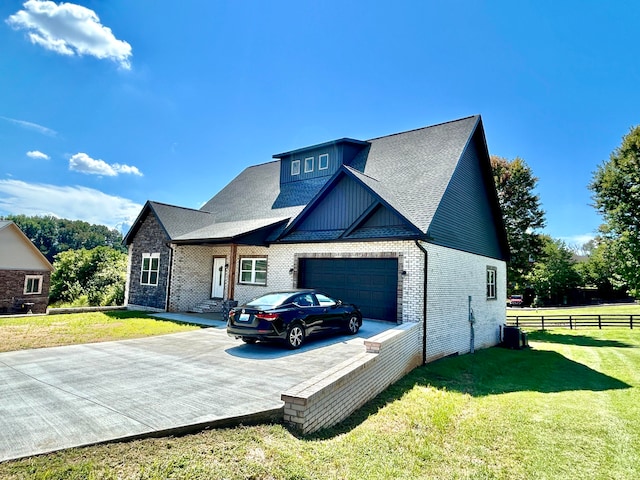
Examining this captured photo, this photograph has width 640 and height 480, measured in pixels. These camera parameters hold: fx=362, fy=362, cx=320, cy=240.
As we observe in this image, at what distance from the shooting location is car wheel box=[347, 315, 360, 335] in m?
10.7

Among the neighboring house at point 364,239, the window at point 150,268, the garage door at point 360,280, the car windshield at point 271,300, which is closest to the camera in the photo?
the car windshield at point 271,300

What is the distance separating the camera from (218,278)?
59.4 ft

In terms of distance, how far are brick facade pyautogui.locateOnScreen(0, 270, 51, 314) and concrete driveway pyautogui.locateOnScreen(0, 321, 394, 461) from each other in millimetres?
26175

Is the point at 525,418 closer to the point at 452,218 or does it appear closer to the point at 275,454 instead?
the point at 275,454

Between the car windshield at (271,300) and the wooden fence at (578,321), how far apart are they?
69.8 feet

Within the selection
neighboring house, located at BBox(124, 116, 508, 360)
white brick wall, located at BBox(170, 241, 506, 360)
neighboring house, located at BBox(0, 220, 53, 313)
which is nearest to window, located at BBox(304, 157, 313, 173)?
neighboring house, located at BBox(124, 116, 508, 360)

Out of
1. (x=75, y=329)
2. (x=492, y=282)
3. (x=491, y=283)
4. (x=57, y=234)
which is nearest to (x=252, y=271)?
(x=75, y=329)

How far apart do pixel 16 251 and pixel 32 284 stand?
296 cm

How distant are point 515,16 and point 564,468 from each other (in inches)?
589

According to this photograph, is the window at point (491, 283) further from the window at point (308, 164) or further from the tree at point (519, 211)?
the tree at point (519, 211)

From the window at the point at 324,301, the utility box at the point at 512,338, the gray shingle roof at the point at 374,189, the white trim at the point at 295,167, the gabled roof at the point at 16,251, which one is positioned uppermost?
the white trim at the point at 295,167

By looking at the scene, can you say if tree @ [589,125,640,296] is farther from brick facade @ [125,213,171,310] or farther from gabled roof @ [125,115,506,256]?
brick facade @ [125,213,171,310]

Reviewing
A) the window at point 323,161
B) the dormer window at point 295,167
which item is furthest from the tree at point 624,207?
the dormer window at point 295,167

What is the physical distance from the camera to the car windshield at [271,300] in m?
9.19
